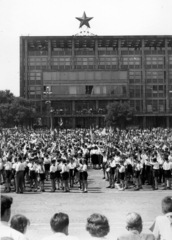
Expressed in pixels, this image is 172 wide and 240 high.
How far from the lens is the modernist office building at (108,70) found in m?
83.2

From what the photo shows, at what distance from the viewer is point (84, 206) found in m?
13.6

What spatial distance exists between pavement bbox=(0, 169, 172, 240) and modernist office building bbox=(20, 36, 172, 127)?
65749 mm

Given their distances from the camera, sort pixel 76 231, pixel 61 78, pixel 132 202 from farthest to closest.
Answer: pixel 61 78 < pixel 132 202 < pixel 76 231

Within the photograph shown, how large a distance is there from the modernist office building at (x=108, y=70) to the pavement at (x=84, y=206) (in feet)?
216

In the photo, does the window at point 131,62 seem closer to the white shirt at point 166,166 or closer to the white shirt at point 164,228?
the white shirt at point 166,166

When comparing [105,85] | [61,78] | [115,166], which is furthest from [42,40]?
[115,166]

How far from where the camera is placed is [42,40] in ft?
289

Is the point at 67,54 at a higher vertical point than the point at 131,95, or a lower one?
higher

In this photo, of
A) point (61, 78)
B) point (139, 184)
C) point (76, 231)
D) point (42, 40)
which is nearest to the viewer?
point (76, 231)

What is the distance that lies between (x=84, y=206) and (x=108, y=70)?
71790 millimetres

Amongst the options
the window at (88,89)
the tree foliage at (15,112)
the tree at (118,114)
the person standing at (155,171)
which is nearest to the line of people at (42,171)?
the person standing at (155,171)

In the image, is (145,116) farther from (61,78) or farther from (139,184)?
(139,184)

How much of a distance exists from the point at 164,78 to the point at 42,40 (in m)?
32.7

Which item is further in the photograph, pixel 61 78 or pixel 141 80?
pixel 141 80
